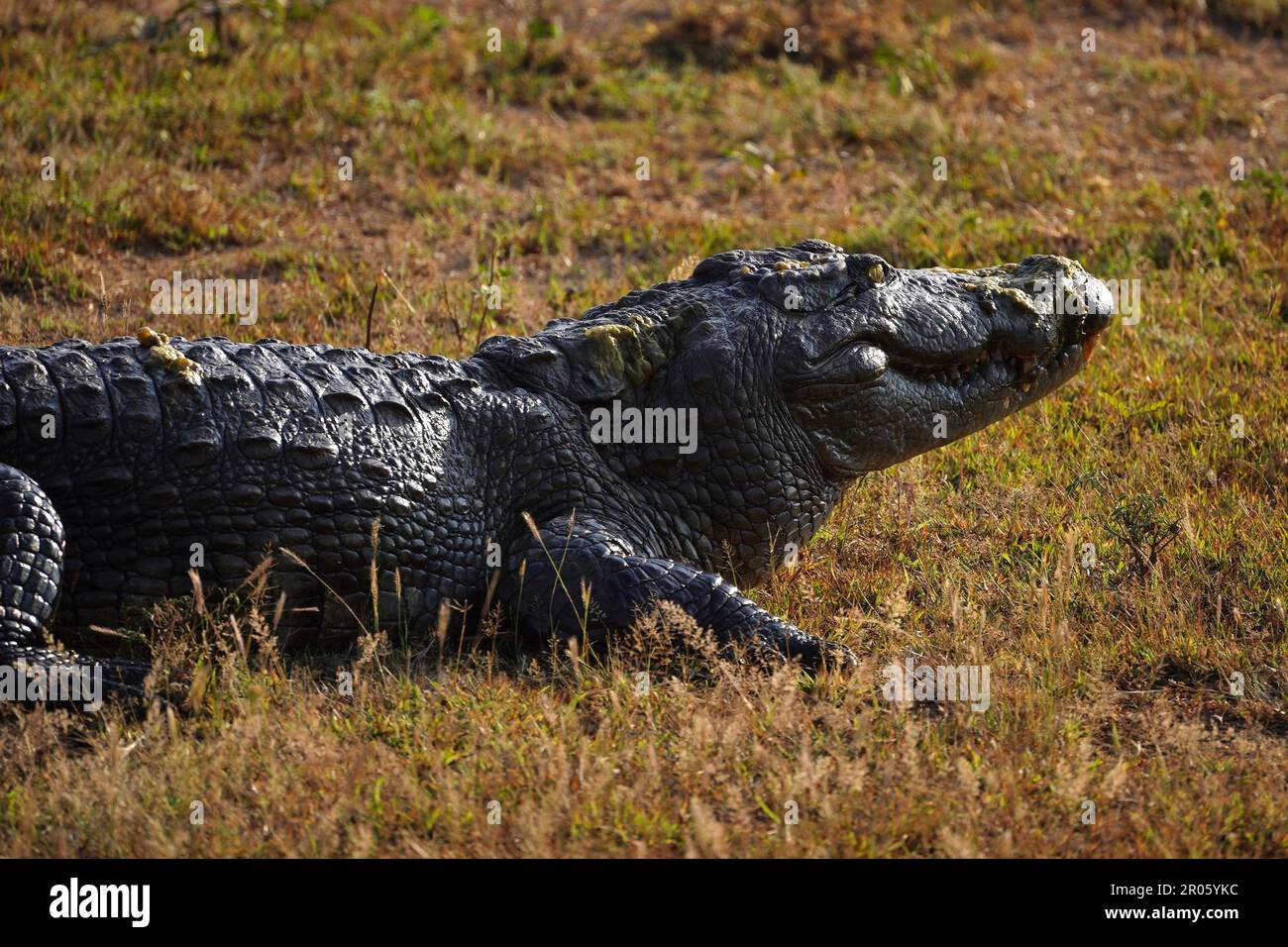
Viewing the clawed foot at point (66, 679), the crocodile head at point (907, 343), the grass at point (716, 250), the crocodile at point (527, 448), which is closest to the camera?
the grass at point (716, 250)

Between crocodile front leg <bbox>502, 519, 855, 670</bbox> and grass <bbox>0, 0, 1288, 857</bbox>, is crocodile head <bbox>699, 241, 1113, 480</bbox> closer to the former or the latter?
grass <bbox>0, 0, 1288, 857</bbox>

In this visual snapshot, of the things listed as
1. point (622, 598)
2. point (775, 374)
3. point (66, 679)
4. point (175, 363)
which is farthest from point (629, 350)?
point (66, 679)

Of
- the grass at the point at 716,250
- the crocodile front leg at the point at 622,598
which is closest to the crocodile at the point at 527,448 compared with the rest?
the crocodile front leg at the point at 622,598

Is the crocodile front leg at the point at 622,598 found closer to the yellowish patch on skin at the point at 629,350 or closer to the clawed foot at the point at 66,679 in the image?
the yellowish patch on skin at the point at 629,350

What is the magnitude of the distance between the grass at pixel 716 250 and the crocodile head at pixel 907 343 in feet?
1.60

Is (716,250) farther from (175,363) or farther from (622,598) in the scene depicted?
(175,363)

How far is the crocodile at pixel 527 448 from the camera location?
407 centimetres

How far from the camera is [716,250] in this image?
26.3ft

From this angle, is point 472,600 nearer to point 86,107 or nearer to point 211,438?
point 211,438

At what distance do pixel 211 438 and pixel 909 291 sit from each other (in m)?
2.45

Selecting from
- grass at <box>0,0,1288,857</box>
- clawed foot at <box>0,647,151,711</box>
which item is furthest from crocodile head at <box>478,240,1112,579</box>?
clawed foot at <box>0,647,151,711</box>

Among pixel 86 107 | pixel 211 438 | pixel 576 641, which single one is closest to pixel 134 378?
pixel 211 438

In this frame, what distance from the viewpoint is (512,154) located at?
29.5 feet

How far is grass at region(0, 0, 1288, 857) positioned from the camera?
349cm
